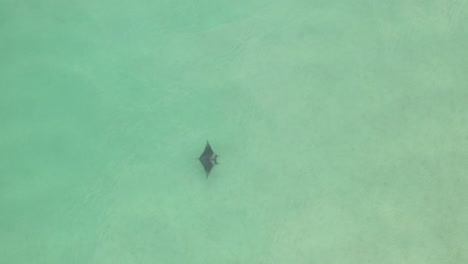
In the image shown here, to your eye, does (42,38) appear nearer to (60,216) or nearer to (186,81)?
(186,81)

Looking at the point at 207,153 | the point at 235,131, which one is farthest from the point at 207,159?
the point at 235,131

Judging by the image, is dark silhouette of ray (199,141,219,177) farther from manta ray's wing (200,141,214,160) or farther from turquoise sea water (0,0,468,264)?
turquoise sea water (0,0,468,264)

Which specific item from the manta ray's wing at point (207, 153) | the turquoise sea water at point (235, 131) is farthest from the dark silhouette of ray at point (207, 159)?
the turquoise sea water at point (235, 131)

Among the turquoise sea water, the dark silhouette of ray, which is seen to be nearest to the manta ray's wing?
the dark silhouette of ray

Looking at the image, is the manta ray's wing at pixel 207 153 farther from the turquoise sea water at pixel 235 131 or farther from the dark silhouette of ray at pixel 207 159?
the turquoise sea water at pixel 235 131

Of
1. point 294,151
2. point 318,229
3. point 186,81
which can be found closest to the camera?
point 318,229

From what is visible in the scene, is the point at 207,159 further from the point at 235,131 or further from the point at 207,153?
the point at 235,131

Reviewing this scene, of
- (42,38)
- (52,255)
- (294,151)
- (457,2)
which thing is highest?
(457,2)

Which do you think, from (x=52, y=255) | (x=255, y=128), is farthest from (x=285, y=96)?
(x=52, y=255)

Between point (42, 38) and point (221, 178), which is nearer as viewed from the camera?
point (221, 178)

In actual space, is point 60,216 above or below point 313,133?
below
